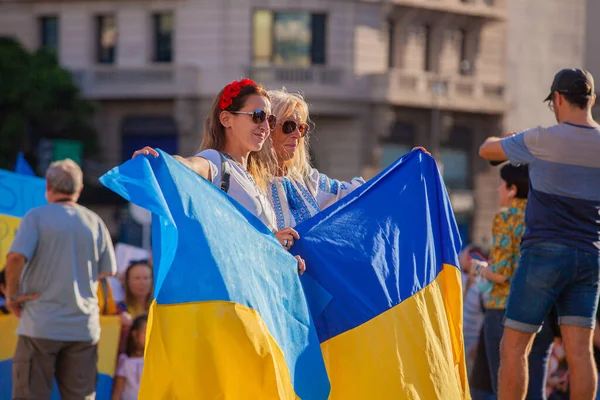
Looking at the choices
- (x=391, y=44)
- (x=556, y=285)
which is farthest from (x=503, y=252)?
(x=391, y=44)

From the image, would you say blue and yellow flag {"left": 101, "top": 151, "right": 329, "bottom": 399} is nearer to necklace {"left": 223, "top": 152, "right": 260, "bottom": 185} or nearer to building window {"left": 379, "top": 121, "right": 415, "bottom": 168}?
necklace {"left": 223, "top": 152, "right": 260, "bottom": 185}

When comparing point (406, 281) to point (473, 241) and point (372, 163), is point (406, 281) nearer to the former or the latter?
point (372, 163)

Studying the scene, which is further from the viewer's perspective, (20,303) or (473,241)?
(473,241)

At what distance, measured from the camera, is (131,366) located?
32.1ft

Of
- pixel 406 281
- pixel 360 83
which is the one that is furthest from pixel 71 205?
pixel 360 83

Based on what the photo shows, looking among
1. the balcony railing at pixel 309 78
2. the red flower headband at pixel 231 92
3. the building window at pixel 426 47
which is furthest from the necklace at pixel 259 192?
the building window at pixel 426 47

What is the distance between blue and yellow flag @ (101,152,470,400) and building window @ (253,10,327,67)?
27.5 metres

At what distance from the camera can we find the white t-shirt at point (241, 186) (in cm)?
607

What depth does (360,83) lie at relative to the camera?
113 ft

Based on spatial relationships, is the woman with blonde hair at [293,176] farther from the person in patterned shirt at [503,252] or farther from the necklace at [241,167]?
the person in patterned shirt at [503,252]

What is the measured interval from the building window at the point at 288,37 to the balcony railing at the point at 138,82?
1862 mm

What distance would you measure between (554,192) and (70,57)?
30.0m

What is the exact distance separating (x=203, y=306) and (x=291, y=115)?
1.59 m

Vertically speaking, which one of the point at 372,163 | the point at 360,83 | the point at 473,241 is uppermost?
the point at 360,83
